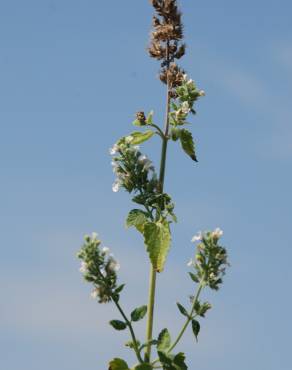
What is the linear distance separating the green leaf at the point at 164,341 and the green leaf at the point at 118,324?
1.52 feet

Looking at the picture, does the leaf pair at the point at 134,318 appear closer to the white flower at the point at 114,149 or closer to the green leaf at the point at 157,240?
the green leaf at the point at 157,240

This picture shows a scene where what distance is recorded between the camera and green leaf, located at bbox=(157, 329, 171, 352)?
1013cm

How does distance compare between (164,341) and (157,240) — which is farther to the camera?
(157,240)

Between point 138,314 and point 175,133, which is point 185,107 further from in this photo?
point 138,314

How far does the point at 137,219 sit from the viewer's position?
10492 mm

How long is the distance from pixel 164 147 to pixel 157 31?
1.56 m

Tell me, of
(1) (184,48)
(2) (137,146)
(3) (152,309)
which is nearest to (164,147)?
(2) (137,146)

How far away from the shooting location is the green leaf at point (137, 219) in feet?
34.3

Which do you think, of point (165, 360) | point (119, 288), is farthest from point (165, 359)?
point (119, 288)

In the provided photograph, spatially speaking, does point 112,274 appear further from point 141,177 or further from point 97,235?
point 141,177

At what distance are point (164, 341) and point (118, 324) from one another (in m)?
0.60

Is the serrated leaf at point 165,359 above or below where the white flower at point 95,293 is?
below

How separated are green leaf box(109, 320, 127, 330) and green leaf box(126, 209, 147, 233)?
3.87ft

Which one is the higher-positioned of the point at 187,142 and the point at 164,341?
the point at 187,142
